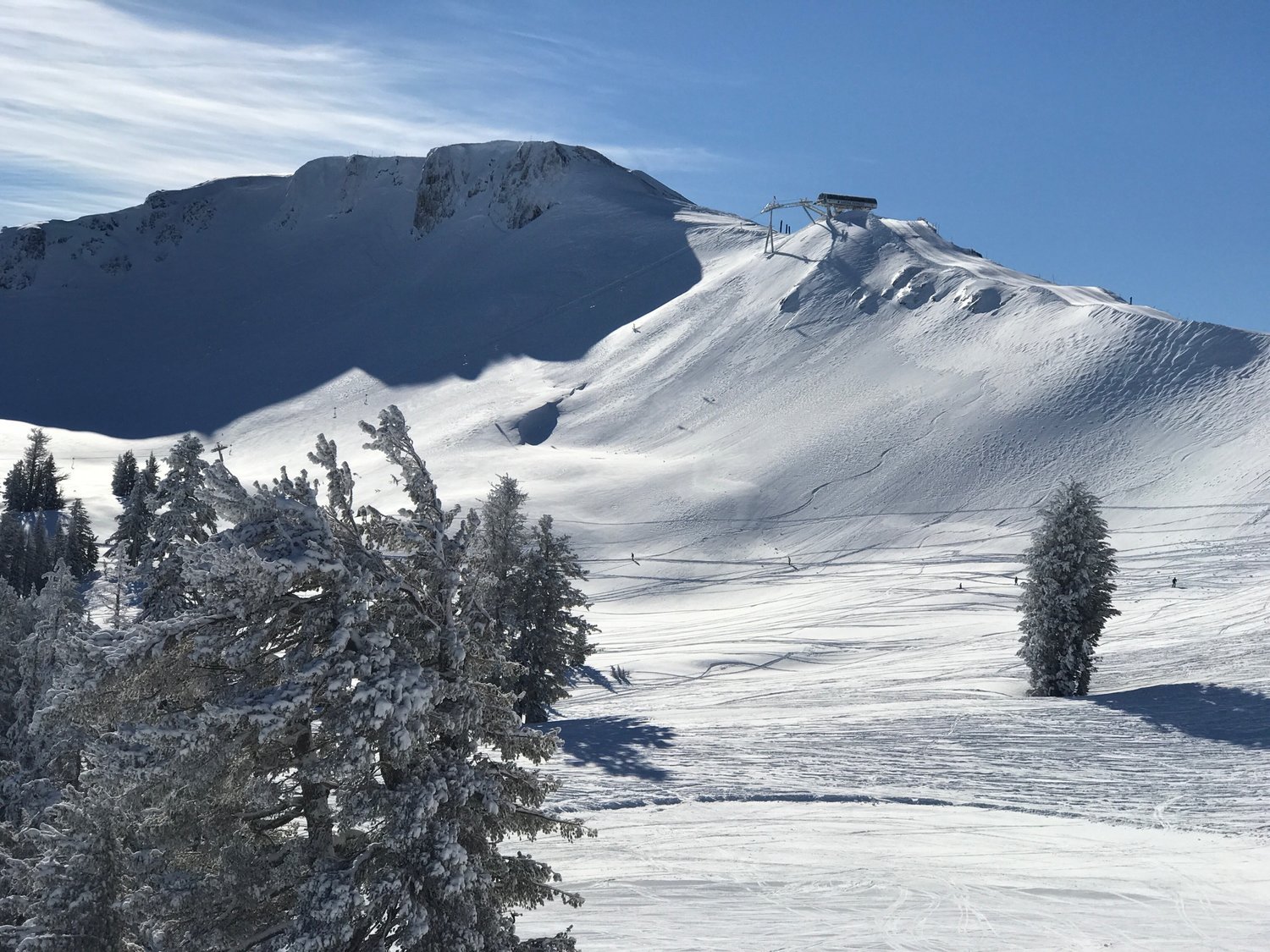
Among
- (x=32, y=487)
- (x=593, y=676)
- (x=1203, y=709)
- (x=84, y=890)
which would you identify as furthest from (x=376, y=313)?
(x=84, y=890)

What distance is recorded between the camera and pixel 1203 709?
32.3 metres

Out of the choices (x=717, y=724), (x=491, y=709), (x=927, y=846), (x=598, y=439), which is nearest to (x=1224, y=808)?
(x=927, y=846)

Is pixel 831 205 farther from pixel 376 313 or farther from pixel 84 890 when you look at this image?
pixel 84 890

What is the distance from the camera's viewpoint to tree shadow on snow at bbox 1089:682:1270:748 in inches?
1192

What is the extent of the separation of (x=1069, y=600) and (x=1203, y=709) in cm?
529

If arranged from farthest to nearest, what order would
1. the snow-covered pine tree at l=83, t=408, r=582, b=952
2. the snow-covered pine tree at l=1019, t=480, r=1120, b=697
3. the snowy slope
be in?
the snow-covered pine tree at l=1019, t=480, r=1120, b=697, the snowy slope, the snow-covered pine tree at l=83, t=408, r=582, b=952

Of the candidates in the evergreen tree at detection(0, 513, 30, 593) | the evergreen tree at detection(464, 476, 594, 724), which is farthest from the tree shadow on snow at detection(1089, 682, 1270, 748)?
the evergreen tree at detection(0, 513, 30, 593)

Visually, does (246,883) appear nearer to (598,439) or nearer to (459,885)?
(459,885)

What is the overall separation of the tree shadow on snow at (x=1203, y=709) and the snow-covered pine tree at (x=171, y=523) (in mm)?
28747

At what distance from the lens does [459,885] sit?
8.38 meters

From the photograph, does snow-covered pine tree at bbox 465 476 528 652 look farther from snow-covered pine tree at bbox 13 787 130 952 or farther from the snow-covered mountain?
the snow-covered mountain

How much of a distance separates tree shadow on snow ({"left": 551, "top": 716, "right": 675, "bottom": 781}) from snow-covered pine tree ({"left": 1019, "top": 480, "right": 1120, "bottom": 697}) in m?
14.1

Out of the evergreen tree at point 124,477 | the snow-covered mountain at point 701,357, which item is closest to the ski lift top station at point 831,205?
the snow-covered mountain at point 701,357

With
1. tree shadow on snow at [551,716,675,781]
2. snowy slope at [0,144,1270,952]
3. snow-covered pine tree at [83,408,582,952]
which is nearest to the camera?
snow-covered pine tree at [83,408,582,952]
